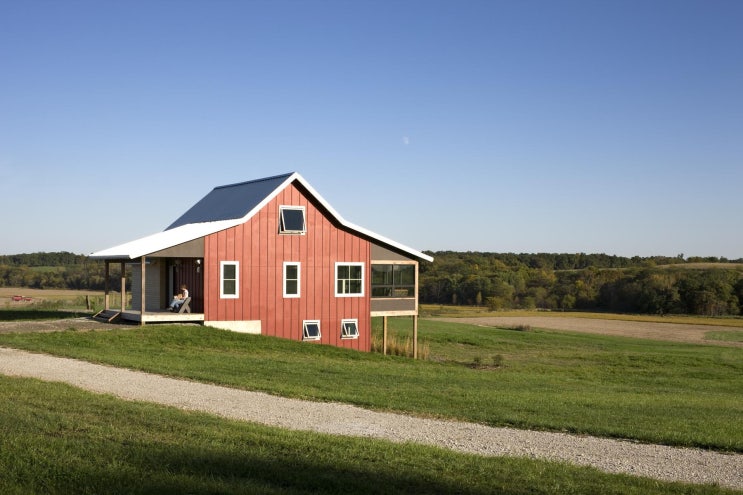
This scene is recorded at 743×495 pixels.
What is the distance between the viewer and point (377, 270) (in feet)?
114

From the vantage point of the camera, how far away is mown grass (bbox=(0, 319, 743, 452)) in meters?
13.8

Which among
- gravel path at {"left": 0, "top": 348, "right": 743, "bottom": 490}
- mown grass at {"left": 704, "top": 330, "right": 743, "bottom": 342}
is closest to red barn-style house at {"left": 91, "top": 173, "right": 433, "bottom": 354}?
gravel path at {"left": 0, "top": 348, "right": 743, "bottom": 490}

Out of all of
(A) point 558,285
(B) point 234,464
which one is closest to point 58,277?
(A) point 558,285

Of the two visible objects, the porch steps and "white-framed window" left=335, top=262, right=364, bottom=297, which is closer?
the porch steps

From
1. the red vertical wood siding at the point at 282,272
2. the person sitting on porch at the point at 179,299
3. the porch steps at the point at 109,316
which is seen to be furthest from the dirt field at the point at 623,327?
the porch steps at the point at 109,316

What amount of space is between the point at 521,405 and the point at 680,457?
4.50 meters

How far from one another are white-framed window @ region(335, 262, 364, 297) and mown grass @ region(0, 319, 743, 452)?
4.74m

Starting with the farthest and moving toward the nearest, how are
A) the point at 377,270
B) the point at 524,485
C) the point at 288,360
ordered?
the point at 377,270
the point at 288,360
the point at 524,485

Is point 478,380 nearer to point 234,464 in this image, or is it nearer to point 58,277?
point 234,464

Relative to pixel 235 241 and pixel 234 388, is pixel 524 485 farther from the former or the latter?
pixel 235 241

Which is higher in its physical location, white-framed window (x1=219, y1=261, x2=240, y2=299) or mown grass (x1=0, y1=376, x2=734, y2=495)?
white-framed window (x1=219, y1=261, x2=240, y2=299)

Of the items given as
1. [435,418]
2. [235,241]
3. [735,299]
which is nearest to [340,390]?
[435,418]

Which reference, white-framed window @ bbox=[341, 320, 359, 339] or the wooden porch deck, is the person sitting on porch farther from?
white-framed window @ bbox=[341, 320, 359, 339]

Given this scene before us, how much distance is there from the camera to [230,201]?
113 feet
